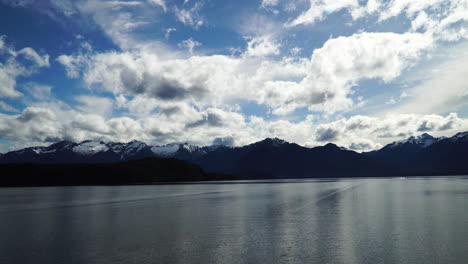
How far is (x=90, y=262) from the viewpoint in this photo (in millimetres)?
18500

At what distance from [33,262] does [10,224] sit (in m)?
22.2

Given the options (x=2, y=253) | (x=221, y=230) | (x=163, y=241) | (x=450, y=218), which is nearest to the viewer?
(x=2, y=253)

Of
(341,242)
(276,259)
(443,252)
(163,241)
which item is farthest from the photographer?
(163,241)

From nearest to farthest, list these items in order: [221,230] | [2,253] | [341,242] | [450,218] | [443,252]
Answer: [443,252] < [2,253] < [341,242] < [221,230] < [450,218]

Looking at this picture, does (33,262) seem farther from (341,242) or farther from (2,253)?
(341,242)

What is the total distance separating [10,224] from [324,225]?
110 feet

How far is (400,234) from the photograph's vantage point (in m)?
25.8

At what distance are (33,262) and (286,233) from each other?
58.3ft

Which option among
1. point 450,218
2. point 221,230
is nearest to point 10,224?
point 221,230

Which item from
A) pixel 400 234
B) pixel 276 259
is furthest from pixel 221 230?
pixel 400 234

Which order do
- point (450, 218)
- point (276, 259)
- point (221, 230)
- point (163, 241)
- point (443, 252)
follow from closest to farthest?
point (276, 259)
point (443, 252)
point (163, 241)
point (221, 230)
point (450, 218)

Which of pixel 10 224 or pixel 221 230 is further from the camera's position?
pixel 10 224

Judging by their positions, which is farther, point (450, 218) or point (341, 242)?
point (450, 218)

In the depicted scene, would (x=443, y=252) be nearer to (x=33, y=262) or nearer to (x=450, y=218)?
(x=450, y=218)
